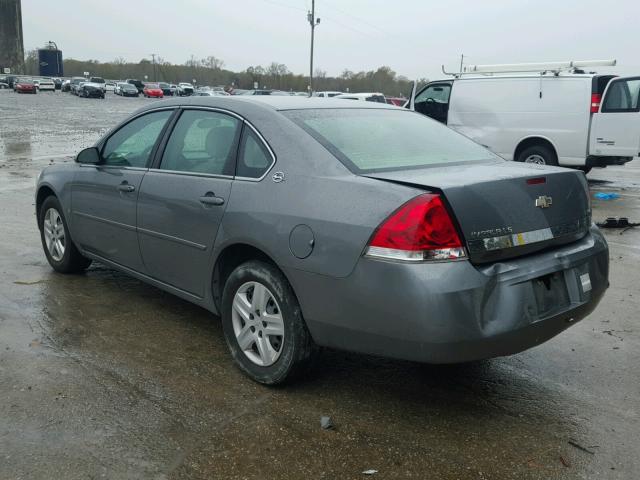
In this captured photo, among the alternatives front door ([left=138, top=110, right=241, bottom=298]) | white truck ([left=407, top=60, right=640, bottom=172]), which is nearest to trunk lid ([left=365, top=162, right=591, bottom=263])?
front door ([left=138, top=110, right=241, bottom=298])

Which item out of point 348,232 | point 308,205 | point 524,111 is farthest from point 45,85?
point 348,232

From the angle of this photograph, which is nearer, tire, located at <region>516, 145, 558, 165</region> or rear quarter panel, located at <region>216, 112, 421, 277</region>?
rear quarter panel, located at <region>216, 112, 421, 277</region>

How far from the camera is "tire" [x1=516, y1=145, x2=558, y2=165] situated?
11.9 m

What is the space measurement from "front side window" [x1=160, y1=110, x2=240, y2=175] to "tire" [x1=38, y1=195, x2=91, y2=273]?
5.36 ft

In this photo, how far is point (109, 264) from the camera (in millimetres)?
4863

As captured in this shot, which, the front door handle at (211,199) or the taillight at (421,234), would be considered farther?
the front door handle at (211,199)

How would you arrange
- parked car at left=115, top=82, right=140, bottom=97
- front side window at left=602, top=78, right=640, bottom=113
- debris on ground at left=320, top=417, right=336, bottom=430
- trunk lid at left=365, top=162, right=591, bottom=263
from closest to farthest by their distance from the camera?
trunk lid at left=365, top=162, right=591, bottom=263
debris on ground at left=320, top=417, right=336, bottom=430
front side window at left=602, top=78, right=640, bottom=113
parked car at left=115, top=82, right=140, bottom=97

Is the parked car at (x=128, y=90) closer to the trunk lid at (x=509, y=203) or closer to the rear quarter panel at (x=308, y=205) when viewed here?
the rear quarter panel at (x=308, y=205)

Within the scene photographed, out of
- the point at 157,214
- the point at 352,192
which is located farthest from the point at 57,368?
the point at 352,192

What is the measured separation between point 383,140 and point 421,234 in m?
1.09

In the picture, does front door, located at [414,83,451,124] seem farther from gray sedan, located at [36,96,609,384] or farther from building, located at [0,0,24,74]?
building, located at [0,0,24,74]

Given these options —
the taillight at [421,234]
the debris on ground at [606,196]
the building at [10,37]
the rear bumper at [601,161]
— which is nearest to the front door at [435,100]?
the rear bumper at [601,161]

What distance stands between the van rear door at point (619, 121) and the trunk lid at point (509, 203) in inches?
332

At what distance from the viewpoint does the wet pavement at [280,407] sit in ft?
9.27
